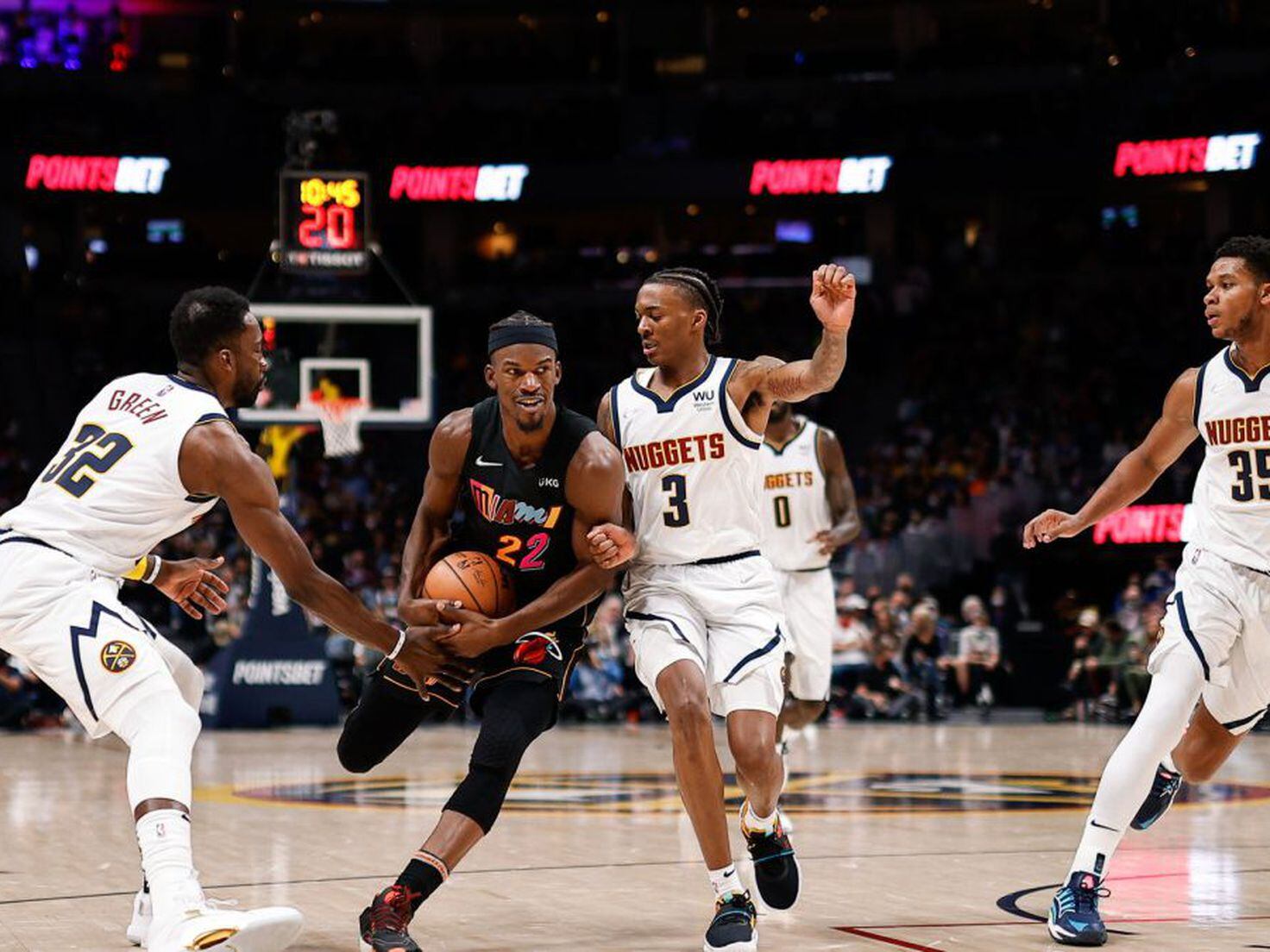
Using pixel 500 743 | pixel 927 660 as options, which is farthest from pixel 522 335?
pixel 927 660

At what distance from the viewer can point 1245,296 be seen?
6441 mm

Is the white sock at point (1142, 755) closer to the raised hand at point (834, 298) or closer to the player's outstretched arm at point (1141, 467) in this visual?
the player's outstretched arm at point (1141, 467)

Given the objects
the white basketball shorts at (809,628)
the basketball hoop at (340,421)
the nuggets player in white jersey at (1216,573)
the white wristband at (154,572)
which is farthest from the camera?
the basketball hoop at (340,421)

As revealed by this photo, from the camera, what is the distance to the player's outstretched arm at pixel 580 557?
5918 millimetres

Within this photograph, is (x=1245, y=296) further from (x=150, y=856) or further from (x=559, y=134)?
(x=559, y=134)

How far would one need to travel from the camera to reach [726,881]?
19.4 feet

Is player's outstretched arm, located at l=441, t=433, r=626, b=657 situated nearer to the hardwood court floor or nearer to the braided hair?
the braided hair

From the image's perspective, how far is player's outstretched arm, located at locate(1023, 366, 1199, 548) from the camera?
259 inches

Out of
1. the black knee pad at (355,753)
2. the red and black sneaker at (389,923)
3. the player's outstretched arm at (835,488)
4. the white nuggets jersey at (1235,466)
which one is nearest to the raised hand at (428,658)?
the black knee pad at (355,753)

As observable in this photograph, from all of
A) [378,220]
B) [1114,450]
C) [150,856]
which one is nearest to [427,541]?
[150,856]

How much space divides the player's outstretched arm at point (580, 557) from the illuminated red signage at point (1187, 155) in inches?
880

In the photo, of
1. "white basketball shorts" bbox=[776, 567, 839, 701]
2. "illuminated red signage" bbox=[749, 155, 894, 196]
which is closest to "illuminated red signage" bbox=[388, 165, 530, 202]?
"illuminated red signage" bbox=[749, 155, 894, 196]

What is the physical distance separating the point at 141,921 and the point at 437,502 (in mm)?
1671

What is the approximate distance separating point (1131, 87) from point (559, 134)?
9.44 m
